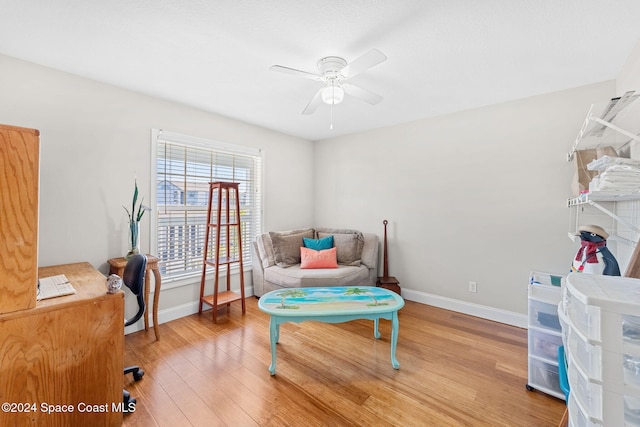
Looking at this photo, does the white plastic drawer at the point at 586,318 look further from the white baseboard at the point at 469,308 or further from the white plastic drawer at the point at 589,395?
the white baseboard at the point at 469,308

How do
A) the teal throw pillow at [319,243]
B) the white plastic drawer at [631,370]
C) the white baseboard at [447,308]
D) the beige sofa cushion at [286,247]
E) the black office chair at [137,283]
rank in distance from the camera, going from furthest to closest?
the teal throw pillow at [319,243], the beige sofa cushion at [286,247], the white baseboard at [447,308], the black office chair at [137,283], the white plastic drawer at [631,370]

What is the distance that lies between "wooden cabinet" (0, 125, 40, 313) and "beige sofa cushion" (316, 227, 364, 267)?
2970 mm

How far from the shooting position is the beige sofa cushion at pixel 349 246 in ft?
12.0

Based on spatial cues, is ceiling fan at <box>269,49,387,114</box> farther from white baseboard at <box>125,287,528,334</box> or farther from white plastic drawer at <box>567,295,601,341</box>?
white baseboard at <box>125,287,528,334</box>

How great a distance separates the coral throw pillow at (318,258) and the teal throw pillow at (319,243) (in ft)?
0.40

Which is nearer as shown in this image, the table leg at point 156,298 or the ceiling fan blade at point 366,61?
the ceiling fan blade at point 366,61

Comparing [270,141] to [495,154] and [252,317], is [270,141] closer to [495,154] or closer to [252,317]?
[252,317]

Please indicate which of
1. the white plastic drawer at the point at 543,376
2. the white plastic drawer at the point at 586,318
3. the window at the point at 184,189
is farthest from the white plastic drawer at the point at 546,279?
the window at the point at 184,189

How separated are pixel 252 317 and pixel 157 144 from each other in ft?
7.09

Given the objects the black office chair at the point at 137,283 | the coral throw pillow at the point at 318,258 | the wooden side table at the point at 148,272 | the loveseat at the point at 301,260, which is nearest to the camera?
the black office chair at the point at 137,283

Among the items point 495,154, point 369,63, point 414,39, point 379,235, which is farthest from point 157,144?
point 495,154

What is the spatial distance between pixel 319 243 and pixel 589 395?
3.06 meters

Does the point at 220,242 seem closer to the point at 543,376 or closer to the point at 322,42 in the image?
the point at 322,42

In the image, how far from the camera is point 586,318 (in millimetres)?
817
